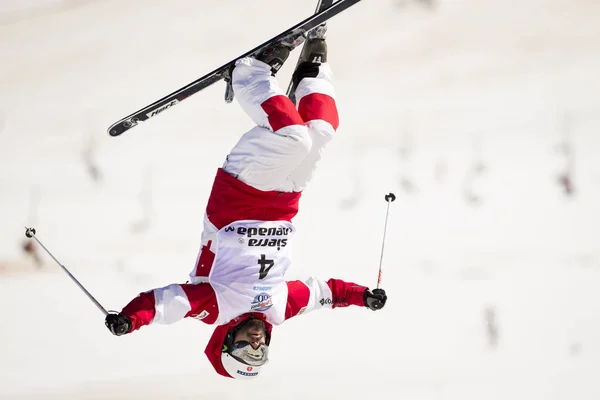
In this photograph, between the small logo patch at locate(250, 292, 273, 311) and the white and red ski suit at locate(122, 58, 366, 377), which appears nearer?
the white and red ski suit at locate(122, 58, 366, 377)

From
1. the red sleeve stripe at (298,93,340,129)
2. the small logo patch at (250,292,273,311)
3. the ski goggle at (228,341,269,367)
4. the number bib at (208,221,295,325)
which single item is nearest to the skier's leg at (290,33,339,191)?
the red sleeve stripe at (298,93,340,129)

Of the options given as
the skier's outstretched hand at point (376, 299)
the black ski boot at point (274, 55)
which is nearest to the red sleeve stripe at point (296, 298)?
the skier's outstretched hand at point (376, 299)

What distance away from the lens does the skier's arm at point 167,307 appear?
3357 millimetres

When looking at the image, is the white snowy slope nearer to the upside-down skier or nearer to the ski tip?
the upside-down skier

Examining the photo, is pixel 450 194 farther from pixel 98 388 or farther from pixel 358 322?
pixel 98 388

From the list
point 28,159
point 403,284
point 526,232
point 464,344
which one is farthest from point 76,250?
point 526,232

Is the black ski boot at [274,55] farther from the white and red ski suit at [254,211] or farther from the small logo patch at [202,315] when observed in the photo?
the small logo patch at [202,315]

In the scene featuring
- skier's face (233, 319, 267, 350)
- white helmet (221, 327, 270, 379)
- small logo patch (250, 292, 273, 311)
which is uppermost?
small logo patch (250, 292, 273, 311)

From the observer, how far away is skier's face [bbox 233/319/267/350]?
3.86m

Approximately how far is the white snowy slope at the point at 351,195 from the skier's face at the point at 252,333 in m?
0.86

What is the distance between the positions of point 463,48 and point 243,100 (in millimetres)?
3317

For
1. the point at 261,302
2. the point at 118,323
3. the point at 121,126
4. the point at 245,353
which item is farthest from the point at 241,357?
the point at 121,126

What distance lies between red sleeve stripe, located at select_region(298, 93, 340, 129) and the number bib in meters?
0.50

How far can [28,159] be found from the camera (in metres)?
5.48
